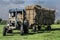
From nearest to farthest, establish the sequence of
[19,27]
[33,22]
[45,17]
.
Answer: [19,27] → [33,22] → [45,17]

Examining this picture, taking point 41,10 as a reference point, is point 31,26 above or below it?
below

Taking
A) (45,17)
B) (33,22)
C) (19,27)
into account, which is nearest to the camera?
(19,27)

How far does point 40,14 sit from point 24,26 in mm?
5411

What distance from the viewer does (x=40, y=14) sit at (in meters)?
27.2

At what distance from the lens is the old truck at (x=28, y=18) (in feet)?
72.3

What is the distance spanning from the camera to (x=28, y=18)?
26531 millimetres

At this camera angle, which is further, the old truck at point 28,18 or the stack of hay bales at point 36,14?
the stack of hay bales at point 36,14

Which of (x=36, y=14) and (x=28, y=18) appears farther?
(x=28, y=18)

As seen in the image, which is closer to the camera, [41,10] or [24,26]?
[24,26]

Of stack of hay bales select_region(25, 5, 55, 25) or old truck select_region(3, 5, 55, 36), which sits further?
stack of hay bales select_region(25, 5, 55, 25)

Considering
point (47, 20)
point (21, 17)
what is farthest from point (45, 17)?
point (21, 17)

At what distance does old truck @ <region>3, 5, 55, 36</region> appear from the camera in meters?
22.0

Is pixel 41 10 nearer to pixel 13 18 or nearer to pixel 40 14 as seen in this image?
pixel 40 14

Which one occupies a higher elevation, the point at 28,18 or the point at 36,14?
the point at 36,14
